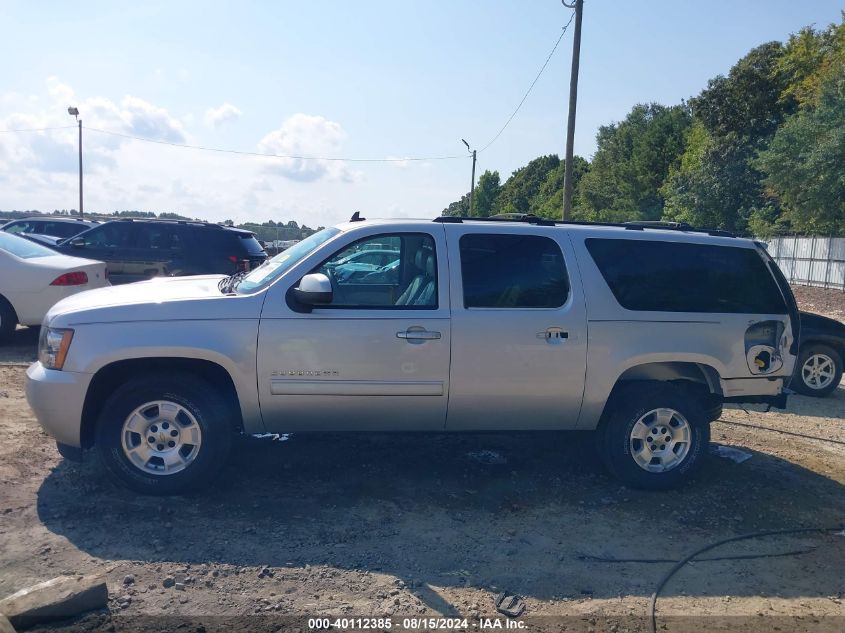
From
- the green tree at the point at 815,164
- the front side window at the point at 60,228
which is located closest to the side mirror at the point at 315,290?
the front side window at the point at 60,228

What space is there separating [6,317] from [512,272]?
7.27 meters

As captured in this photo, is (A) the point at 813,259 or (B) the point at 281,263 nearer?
(B) the point at 281,263

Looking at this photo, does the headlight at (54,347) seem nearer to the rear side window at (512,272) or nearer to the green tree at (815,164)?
the rear side window at (512,272)

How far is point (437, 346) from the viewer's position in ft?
16.0

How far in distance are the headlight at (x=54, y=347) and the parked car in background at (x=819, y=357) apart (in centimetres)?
827

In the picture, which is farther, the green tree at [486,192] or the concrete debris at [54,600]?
the green tree at [486,192]

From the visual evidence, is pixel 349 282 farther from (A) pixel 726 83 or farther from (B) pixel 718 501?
(A) pixel 726 83

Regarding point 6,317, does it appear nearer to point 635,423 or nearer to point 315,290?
point 315,290

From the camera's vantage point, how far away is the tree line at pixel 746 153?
27.5 m

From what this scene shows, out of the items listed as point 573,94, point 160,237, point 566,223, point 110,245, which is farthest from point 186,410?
point 573,94

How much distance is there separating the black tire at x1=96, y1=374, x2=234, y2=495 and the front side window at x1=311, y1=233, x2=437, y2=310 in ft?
3.59

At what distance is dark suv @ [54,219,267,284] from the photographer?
1325 cm

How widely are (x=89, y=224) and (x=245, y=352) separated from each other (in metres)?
17.6

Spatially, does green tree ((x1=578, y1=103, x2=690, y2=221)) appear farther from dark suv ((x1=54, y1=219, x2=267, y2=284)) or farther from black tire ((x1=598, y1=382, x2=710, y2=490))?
black tire ((x1=598, y1=382, x2=710, y2=490))
